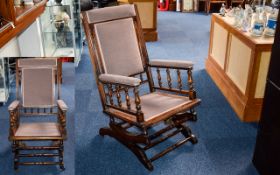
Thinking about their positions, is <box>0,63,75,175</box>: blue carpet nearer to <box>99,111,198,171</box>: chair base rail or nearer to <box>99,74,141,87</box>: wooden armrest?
<box>99,111,198,171</box>: chair base rail

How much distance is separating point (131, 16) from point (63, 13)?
6.00 feet

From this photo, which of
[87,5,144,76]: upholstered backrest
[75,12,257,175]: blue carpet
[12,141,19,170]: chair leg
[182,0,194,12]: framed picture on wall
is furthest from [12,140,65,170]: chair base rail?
[182,0,194,12]: framed picture on wall

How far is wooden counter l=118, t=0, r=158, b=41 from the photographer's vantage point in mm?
5660

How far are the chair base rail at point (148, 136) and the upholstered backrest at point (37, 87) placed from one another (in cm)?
57

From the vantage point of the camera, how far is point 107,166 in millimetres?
2668

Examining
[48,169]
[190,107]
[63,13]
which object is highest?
[63,13]

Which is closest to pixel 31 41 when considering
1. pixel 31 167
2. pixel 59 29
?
pixel 59 29

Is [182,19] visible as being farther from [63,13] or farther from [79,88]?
[79,88]

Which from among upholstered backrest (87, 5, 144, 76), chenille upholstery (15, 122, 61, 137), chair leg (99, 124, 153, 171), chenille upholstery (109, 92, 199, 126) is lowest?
chair leg (99, 124, 153, 171)

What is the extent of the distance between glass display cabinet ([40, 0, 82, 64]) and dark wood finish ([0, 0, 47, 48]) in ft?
1.85

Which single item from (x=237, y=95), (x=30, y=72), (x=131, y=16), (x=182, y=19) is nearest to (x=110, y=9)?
(x=131, y=16)

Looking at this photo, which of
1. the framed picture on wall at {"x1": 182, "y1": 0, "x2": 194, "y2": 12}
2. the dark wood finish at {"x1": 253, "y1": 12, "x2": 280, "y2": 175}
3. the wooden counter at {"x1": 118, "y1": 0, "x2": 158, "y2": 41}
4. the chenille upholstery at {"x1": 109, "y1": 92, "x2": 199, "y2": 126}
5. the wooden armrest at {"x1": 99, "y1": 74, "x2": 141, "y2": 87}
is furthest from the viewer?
the framed picture on wall at {"x1": 182, "y1": 0, "x2": 194, "y2": 12}

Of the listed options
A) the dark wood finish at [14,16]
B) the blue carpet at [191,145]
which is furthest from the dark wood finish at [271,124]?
the dark wood finish at [14,16]

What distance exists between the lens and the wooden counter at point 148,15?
18.6ft
